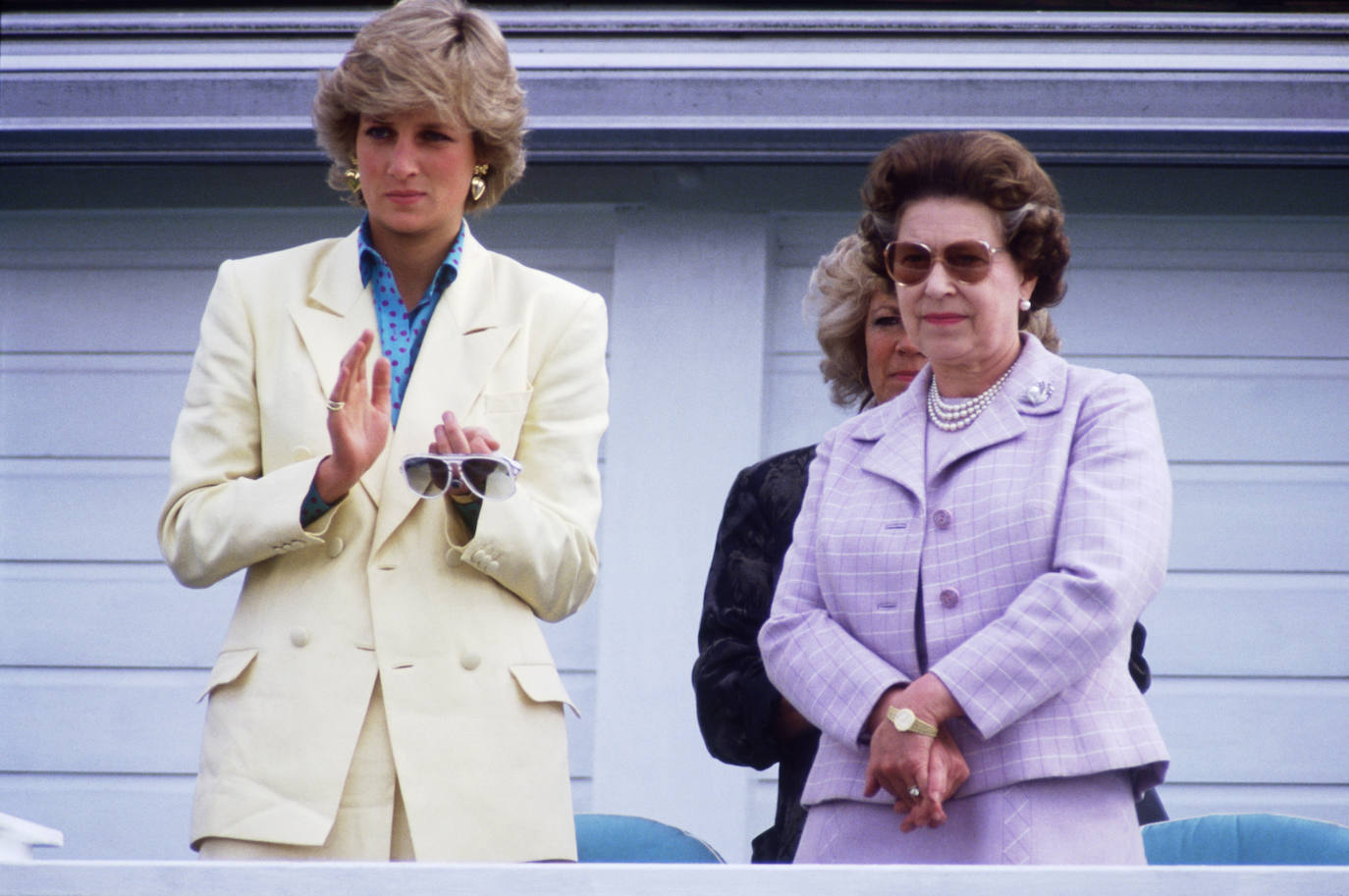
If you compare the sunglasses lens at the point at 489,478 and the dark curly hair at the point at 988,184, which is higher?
the dark curly hair at the point at 988,184

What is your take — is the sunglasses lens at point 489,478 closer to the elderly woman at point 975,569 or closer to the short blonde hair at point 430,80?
the elderly woman at point 975,569

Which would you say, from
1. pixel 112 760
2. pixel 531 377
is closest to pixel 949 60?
pixel 531 377

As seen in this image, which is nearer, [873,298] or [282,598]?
[282,598]

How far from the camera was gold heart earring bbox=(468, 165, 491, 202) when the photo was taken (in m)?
2.29

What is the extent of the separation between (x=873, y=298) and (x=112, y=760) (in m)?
2.39

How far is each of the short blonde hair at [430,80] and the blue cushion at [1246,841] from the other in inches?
61.0

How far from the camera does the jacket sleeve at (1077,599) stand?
1807 mm

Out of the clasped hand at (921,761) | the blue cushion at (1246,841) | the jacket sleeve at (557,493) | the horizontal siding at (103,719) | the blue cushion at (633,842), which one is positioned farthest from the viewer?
the horizontal siding at (103,719)

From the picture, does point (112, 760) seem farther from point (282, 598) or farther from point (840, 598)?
point (840, 598)

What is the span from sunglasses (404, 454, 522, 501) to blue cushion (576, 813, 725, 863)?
0.97 meters

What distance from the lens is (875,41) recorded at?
12.9ft

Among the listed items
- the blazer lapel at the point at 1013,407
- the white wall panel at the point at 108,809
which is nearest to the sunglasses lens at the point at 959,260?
the blazer lapel at the point at 1013,407

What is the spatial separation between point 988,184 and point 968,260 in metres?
0.10

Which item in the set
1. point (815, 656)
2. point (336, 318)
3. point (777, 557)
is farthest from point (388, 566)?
point (777, 557)
